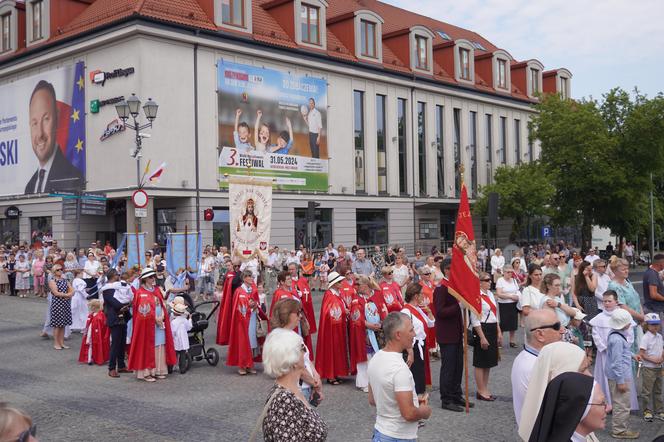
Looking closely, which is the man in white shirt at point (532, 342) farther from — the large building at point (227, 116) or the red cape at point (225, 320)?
the large building at point (227, 116)

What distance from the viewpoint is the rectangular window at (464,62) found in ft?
143

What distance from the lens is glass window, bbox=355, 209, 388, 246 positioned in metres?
37.0

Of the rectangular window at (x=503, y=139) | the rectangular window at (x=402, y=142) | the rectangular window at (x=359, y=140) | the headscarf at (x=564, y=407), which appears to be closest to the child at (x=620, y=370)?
the headscarf at (x=564, y=407)

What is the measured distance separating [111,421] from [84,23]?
26.5 m

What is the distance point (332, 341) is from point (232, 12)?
23.7 meters

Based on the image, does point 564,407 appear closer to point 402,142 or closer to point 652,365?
point 652,365

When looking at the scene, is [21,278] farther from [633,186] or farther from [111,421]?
[633,186]

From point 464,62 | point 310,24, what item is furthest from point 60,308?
point 464,62

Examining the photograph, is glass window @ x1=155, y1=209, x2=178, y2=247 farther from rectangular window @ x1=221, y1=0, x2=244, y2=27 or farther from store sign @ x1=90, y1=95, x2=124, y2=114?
rectangular window @ x1=221, y1=0, x2=244, y2=27

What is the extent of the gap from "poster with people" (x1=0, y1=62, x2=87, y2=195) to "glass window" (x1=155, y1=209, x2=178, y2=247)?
3672 mm

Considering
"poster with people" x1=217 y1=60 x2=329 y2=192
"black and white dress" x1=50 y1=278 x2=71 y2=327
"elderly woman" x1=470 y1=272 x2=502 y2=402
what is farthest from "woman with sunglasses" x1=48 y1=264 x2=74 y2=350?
"poster with people" x1=217 y1=60 x2=329 y2=192

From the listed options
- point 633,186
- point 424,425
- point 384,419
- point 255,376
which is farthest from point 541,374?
point 633,186

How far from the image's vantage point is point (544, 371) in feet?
11.8

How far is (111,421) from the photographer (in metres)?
8.39
